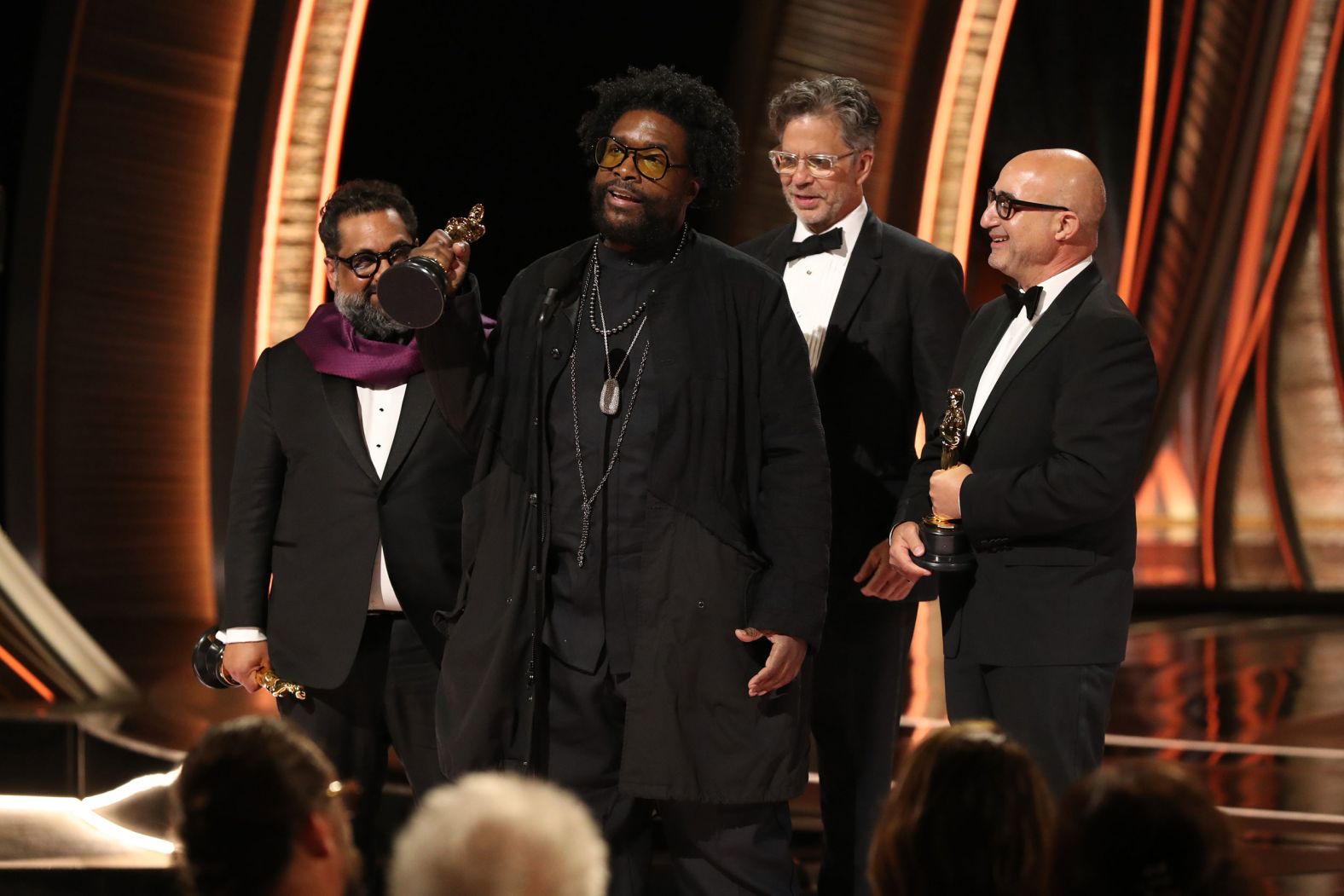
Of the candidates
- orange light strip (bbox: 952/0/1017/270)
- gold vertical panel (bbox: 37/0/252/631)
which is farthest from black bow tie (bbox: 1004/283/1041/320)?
orange light strip (bbox: 952/0/1017/270)

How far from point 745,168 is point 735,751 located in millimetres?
4280

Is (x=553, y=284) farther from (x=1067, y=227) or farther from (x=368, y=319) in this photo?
(x=1067, y=227)

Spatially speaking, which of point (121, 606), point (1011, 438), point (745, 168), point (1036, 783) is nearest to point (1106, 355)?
point (1011, 438)

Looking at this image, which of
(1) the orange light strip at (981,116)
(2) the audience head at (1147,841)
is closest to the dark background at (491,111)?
(1) the orange light strip at (981,116)

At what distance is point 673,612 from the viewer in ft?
10.1

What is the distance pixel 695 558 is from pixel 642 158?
2.65 ft

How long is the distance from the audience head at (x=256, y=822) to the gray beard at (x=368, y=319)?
1.78 meters

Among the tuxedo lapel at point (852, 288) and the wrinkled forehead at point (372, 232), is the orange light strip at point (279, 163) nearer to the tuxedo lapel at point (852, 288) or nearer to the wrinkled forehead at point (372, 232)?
the wrinkled forehead at point (372, 232)

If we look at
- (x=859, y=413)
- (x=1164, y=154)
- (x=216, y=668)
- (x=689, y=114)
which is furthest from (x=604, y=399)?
(x=1164, y=154)

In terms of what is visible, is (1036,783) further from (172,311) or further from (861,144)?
(172,311)

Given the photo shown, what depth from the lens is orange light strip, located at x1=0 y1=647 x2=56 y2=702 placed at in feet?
18.2

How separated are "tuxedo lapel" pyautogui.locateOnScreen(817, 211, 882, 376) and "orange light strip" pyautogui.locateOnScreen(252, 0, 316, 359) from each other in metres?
2.99

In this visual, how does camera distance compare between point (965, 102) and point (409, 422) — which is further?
point (965, 102)

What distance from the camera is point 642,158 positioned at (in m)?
3.19
